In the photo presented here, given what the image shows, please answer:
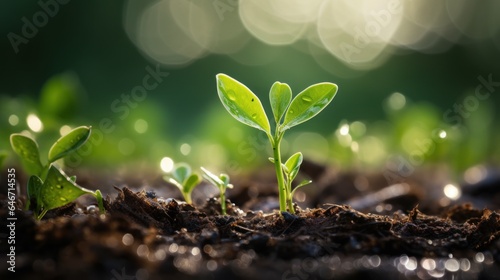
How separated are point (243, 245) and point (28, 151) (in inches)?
26.3

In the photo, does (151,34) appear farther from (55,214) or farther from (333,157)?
(55,214)

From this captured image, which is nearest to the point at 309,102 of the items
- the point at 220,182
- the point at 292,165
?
the point at 292,165

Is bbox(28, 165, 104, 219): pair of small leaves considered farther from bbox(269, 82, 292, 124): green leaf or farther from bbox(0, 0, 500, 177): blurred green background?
bbox(0, 0, 500, 177): blurred green background

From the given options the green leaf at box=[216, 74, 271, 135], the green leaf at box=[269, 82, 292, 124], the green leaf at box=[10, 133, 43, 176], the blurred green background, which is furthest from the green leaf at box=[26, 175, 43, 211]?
the blurred green background

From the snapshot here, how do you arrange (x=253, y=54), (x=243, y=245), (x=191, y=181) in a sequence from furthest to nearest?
(x=253, y=54) → (x=191, y=181) → (x=243, y=245)

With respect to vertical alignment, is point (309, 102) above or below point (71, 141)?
above

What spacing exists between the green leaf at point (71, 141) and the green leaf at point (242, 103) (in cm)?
35

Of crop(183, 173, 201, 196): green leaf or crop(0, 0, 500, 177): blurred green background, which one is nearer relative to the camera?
crop(183, 173, 201, 196): green leaf

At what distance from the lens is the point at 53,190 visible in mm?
1296

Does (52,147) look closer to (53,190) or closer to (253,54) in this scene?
(53,190)

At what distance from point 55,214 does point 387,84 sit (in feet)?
26.9

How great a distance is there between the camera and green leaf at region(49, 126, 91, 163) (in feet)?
4.35

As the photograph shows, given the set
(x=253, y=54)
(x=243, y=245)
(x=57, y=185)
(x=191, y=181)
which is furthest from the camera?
(x=253, y=54)

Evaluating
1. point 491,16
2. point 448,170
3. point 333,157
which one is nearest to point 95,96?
point 333,157
